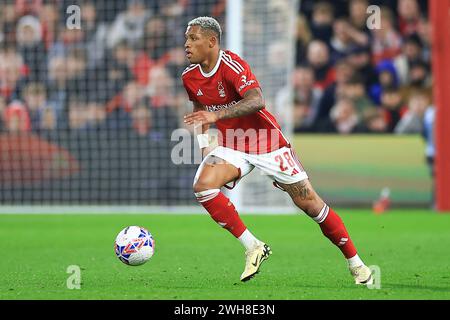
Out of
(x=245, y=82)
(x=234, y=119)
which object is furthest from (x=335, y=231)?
(x=245, y=82)

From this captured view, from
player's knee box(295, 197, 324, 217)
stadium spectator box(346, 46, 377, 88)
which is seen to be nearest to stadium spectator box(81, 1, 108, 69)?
stadium spectator box(346, 46, 377, 88)

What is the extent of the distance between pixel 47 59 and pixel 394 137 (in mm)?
6156

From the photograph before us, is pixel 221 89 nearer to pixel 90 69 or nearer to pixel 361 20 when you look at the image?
pixel 90 69

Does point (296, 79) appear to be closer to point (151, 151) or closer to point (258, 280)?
point (151, 151)

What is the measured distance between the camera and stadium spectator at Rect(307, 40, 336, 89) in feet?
61.3

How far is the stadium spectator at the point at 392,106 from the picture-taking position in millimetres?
17906

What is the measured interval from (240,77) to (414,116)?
10.7 m

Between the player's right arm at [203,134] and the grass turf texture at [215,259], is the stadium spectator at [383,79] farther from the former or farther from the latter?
the player's right arm at [203,134]

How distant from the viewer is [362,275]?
7238 millimetres

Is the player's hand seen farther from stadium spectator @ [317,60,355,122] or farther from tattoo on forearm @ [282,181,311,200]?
stadium spectator @ [317,60,355,122]

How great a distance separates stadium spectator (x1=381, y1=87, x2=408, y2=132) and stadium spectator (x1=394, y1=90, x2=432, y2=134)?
116 millimetres

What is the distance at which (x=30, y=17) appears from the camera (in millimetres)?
17109
